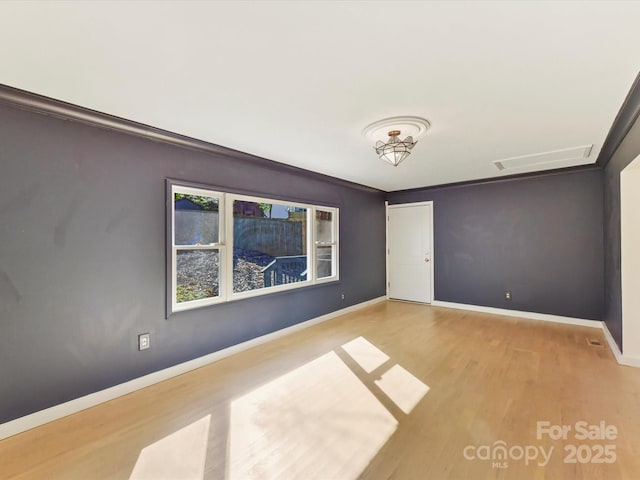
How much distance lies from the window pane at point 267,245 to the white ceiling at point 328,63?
3.84ft

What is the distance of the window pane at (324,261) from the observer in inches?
189

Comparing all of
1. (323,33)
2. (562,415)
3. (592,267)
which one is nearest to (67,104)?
(323,33)

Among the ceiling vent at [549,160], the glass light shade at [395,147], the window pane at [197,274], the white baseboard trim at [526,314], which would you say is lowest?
the white baseboard trim at [526,314]

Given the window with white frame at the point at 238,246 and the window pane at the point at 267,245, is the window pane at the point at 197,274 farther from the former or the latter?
the window pane at the point at 267,245

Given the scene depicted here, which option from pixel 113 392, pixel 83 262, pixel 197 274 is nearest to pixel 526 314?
pixel 197 274

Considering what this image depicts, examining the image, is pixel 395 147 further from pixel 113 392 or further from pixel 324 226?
pixel 113 392

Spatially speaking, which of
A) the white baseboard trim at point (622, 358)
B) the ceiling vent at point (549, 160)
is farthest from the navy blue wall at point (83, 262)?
the white baseboard trim at point (622, 358)

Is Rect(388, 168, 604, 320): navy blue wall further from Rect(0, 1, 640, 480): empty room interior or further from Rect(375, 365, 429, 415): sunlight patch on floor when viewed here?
Rect(375, 365, 429, 415): sunlight patch on floor

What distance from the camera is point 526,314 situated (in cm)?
480

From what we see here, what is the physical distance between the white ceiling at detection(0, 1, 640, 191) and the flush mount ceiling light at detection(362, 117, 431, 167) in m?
0.11

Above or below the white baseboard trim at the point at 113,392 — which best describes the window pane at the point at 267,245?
above

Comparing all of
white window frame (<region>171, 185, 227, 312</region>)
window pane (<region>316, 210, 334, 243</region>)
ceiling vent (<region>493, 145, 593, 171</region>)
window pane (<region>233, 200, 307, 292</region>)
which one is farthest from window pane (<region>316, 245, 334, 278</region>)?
ceiling vent (<region>493, 145, 593, 171</region>)

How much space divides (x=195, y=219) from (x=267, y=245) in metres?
1.08

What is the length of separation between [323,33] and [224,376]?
2884mm
